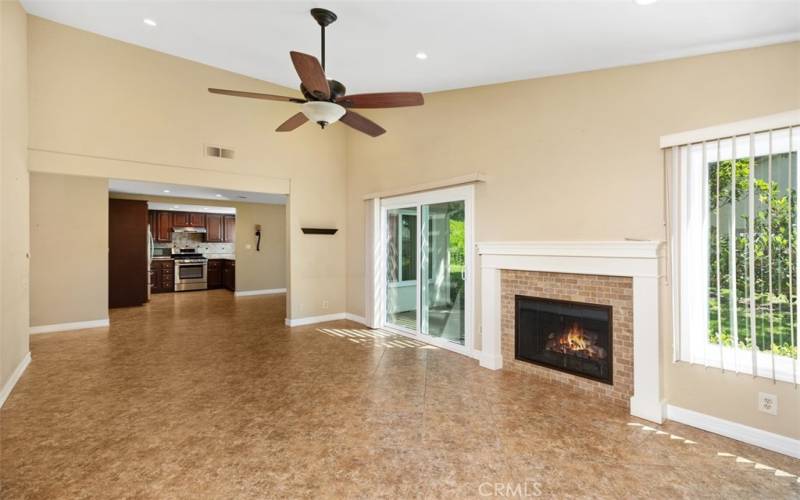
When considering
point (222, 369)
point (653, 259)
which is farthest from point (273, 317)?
point (653, 259)

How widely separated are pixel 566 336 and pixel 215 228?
1020 centimetres

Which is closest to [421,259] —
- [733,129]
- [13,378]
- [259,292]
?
[733,129]

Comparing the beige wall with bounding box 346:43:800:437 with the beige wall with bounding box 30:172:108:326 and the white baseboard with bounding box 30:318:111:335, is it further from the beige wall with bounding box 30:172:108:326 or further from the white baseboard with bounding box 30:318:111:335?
the white baseboard with bounding box 30:318:111:335

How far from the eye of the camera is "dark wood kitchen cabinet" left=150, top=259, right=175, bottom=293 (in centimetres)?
931

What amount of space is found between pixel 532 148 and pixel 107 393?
470 cm

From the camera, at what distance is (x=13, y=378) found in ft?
11.1

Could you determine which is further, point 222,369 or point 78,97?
point 78,97

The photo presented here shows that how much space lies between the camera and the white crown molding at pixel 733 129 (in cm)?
226

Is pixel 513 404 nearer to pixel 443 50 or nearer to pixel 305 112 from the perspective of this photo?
pixel 305 112

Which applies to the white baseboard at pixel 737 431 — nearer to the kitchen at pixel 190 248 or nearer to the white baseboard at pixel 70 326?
Answer: the white baseboard at pixel 70 326

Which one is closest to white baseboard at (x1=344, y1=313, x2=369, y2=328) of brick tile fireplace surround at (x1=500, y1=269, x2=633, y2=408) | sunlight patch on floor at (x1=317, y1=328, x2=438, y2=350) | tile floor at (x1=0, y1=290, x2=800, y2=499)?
sunlight patch on floor at (x1=317, y1=328, x2=438, y2=350)

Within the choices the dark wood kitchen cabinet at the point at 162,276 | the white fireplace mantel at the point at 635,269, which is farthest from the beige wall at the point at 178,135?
the dark wood kitchen cabinet at the point at 162,276

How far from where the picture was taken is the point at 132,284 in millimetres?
7297

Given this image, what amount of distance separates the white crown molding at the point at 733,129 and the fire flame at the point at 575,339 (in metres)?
1.72
